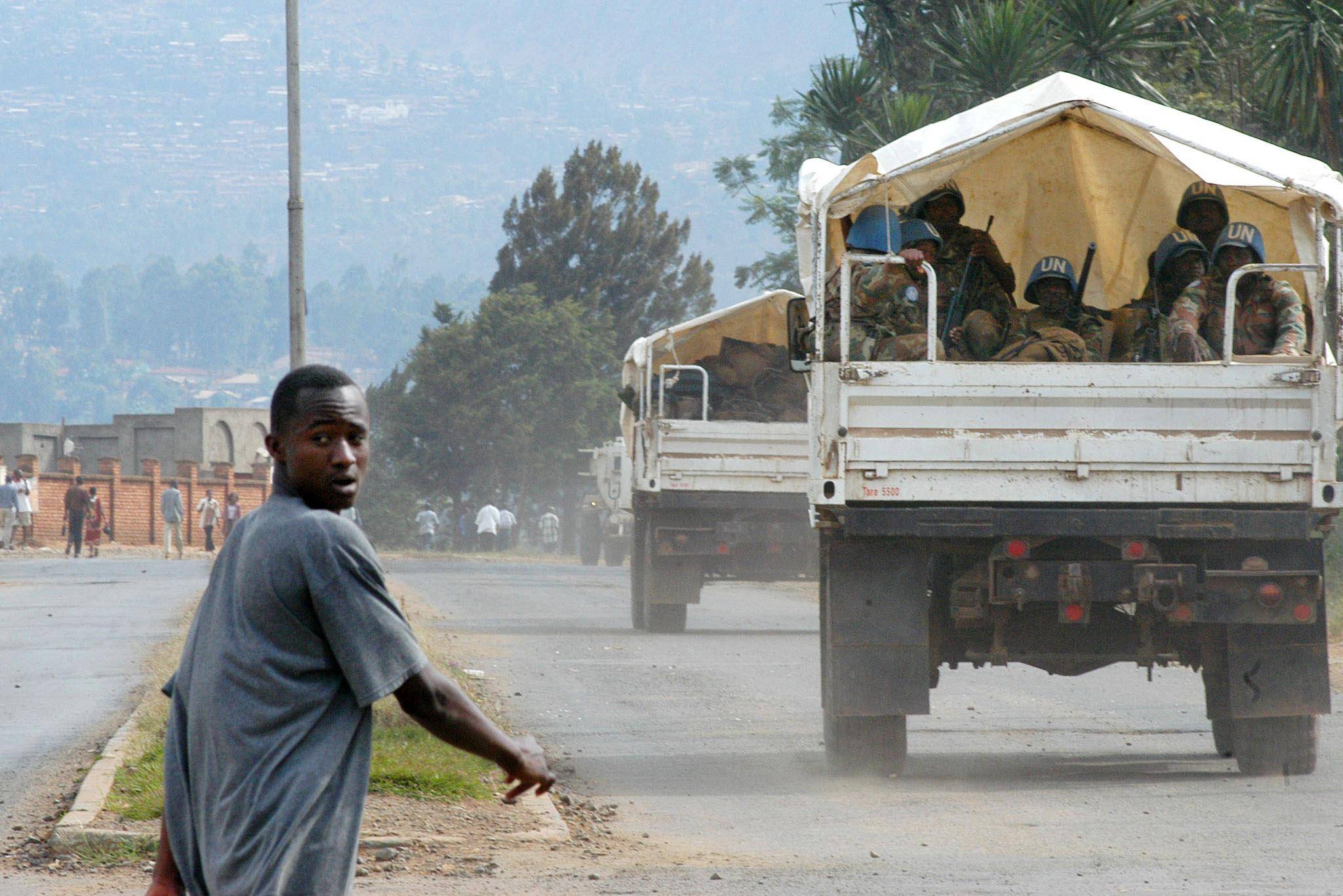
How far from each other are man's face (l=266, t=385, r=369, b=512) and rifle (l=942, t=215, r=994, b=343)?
6556 millimetres

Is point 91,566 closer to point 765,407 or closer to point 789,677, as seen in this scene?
point 765,407

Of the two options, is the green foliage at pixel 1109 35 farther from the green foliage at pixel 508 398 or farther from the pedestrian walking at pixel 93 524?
the green foliage at pixel 508 398

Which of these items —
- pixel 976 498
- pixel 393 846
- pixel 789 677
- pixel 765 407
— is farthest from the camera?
pixel 765 407

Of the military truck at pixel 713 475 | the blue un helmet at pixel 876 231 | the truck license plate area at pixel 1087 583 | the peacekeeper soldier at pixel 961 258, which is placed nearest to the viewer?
the truck license plate area at pixel 1087 583

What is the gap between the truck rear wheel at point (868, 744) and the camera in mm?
8633

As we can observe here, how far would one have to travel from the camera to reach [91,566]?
34.2m

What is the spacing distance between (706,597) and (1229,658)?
16679mm

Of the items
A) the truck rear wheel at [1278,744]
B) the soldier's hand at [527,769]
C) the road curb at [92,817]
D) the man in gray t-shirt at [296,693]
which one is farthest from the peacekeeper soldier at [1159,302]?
the man in gray t-shirt at [296,693]

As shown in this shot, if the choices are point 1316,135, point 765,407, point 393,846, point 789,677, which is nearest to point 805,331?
point 393,846

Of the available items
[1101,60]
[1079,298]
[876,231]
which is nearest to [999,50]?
[1101,60]

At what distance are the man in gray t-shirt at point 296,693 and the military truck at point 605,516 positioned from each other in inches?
902

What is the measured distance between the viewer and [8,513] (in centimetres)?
4122

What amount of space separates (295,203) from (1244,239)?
726 cm

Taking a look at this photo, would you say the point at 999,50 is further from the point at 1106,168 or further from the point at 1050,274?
the point at 1050,274
